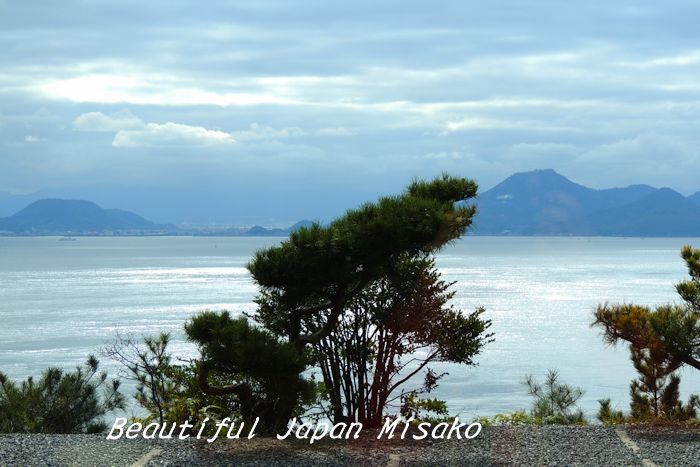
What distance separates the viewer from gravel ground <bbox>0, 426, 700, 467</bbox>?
6.86m

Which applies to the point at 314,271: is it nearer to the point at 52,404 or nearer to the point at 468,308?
the point at 52,404

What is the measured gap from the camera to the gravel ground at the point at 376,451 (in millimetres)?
6863

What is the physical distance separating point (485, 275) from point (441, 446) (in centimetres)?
8019

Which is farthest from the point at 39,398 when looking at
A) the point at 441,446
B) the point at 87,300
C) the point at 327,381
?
the point at 87,300

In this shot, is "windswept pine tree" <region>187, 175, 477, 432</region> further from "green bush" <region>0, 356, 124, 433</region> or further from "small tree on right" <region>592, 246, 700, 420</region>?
"green bush" <region>0, 356, 124, 433</region>

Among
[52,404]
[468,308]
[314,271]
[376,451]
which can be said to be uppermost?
[314,271]

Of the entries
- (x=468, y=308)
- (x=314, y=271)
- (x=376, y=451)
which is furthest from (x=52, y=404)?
(x=468, y=308)

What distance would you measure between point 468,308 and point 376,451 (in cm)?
3956

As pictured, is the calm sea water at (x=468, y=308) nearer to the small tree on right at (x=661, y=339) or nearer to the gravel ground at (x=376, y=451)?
the small tree on right at (x=661, y=339)

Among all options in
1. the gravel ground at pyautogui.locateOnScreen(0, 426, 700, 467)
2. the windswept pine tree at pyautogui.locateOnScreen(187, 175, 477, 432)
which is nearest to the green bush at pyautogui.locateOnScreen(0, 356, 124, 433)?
the gravel ground at pyautogui.locateOnScreen(0, 426, 700, 467)

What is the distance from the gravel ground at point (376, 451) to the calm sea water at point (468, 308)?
91.0 inches

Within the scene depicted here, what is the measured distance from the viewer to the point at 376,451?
23.9ft

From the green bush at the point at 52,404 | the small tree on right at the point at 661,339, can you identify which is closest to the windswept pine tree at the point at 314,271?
the small tree on right at the point at 661,339

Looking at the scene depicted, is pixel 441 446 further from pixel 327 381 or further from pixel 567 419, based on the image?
pixel 567 419
